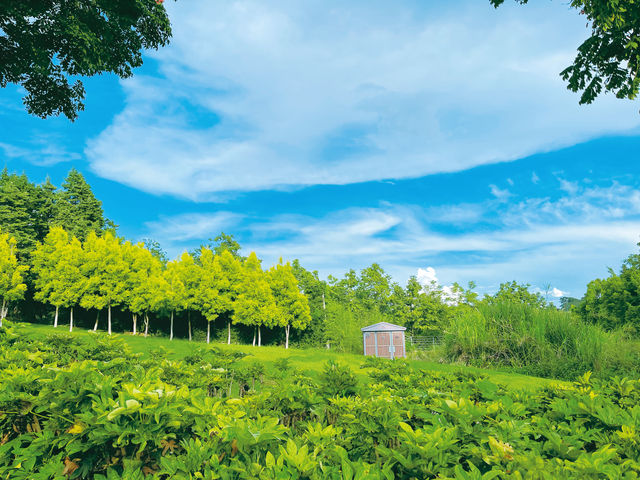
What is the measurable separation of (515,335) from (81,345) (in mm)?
14341

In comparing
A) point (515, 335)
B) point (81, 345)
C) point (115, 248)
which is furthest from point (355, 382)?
point (115, 248)

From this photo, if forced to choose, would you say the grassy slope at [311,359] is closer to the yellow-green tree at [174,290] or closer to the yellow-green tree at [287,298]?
the yellow-green tree at [174,290]

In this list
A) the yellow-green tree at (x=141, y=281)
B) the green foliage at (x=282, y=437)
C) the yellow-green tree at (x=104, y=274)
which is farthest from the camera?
the yellow-green tree at (x=141, y=281)

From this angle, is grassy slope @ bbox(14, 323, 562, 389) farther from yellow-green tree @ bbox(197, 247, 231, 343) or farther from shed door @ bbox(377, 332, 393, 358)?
yellow-green tree @ bbox(197, 247, 231, 343)

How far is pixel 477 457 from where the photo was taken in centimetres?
151

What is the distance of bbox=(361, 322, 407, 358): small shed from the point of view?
866 inches

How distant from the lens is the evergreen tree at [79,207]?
3741cm

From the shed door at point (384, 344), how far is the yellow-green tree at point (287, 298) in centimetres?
1032

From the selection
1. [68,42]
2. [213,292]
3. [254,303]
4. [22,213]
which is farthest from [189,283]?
[68,42]

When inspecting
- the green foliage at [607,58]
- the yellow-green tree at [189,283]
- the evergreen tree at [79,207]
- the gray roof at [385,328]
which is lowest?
the gray roof at [385,328]

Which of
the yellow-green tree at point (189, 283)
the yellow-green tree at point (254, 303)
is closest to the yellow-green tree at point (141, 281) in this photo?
the yellow-green tree at point (189, 283)

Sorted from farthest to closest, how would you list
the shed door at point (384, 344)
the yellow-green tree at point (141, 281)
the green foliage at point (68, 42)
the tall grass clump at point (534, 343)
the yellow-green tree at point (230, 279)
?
the yellow-green tree at point (230, 279) → the yellow-green tree at point (141, 281) → the shed door at point (384, 344) → the tall grass clump at point (534, 343) → the green foliage at point (68, 42)

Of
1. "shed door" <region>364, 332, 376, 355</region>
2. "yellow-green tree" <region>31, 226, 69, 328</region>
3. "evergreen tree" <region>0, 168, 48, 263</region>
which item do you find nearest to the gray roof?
"shed door" <region>364, 332, 376, 355</region>

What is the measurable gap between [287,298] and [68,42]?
2347cm
